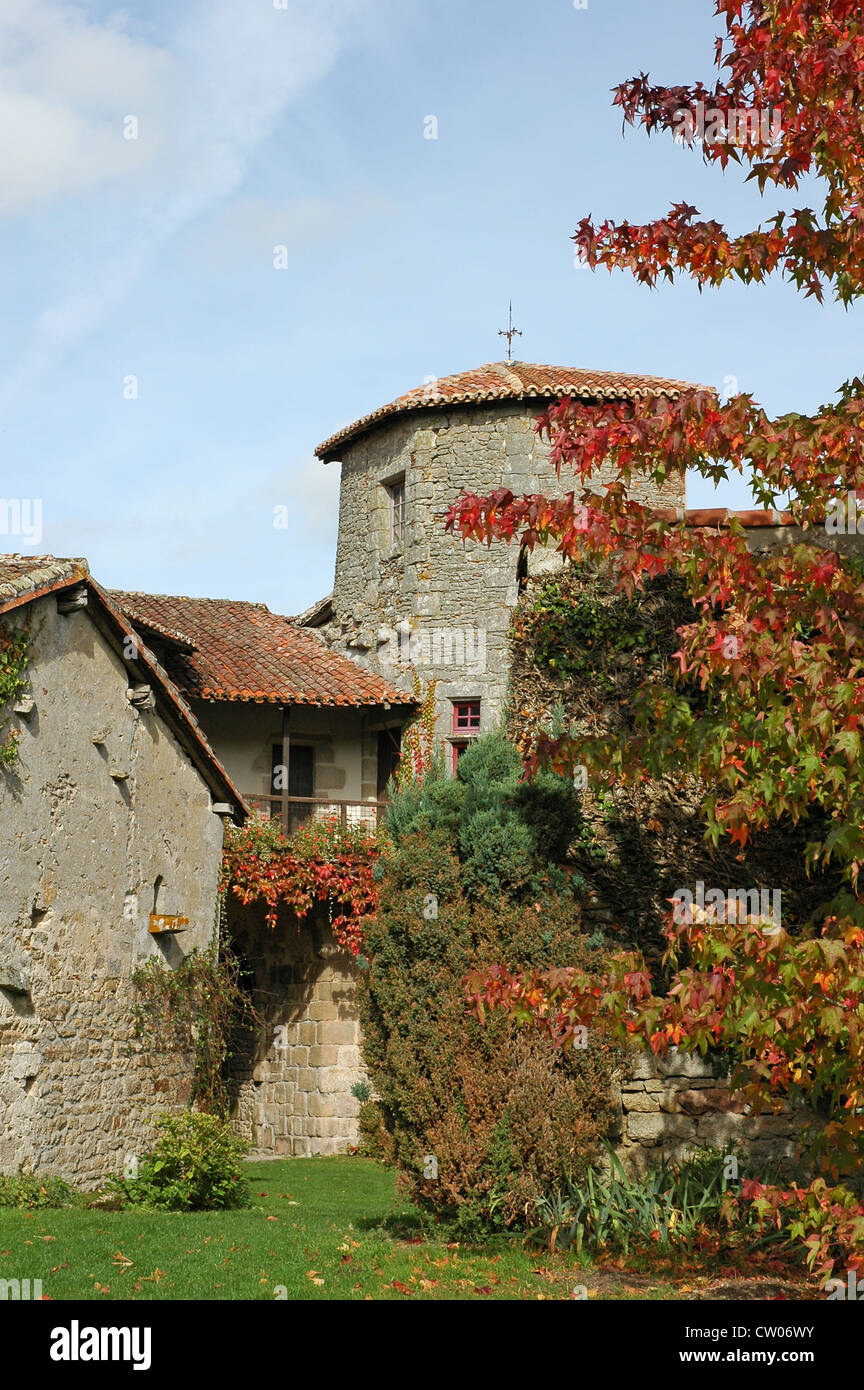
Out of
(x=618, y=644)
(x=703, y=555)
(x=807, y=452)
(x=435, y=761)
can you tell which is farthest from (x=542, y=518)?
(x=618, y=644)

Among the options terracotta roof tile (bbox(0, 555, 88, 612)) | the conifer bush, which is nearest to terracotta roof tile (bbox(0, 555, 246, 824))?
terracotta roof tile (bbox(0, 555, 88, 612))

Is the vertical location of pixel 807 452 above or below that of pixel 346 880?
above

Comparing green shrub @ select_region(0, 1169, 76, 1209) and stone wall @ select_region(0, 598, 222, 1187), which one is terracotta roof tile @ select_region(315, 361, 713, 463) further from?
green shrub @ select_region(0, 1169, 76, 1209)

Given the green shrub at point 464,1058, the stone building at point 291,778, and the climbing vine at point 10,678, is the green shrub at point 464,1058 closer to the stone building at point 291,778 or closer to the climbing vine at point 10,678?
the climbing vine at point 10,678

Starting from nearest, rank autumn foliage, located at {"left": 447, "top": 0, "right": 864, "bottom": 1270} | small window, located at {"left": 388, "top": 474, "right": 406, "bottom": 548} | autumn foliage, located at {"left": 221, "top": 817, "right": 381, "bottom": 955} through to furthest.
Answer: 1. autumn foliage, located at {"left": 447, "top": 0, "right": 864, "bottom": 1270}
2. autumn foliage, located at {"left": 221, "top": 817, "right": 381, "bottom": 955}
3. small window, located at {"left": 388, "top": 474, "right": 406, "bottom": 548}

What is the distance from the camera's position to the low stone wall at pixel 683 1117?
34.6 ft

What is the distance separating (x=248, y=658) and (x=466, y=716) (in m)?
3.66

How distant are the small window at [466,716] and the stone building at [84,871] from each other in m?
4.98

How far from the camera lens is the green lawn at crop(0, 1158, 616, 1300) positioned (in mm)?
8180

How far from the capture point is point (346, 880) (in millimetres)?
18016

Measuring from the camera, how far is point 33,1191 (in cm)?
1159

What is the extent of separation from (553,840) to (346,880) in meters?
7.47

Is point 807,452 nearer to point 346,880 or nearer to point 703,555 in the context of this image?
point 703,555

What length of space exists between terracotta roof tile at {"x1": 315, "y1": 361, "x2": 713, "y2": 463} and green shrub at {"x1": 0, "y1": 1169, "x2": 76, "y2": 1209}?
12.0 m
